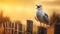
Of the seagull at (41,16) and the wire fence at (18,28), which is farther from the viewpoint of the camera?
the wire fence at (18,28)

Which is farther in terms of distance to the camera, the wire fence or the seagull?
the wire fence

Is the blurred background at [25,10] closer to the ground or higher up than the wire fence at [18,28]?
higher up

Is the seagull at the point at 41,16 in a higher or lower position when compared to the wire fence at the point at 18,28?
higher

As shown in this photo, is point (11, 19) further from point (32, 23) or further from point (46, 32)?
point (46, 32)

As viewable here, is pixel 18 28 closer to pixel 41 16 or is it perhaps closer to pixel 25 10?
pixel 25 10

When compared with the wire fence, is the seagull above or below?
above

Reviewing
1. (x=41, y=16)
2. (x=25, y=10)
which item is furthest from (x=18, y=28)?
(x=41, y=16)

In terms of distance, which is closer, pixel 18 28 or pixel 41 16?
pixel 41 16

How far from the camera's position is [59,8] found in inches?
57.3

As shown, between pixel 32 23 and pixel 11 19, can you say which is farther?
pixel 11 19

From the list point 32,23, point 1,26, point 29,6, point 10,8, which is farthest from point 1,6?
point 32,23

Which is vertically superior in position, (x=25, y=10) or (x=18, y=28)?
(x=25, y=10)

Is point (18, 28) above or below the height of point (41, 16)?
below

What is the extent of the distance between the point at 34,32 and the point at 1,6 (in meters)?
0.59
